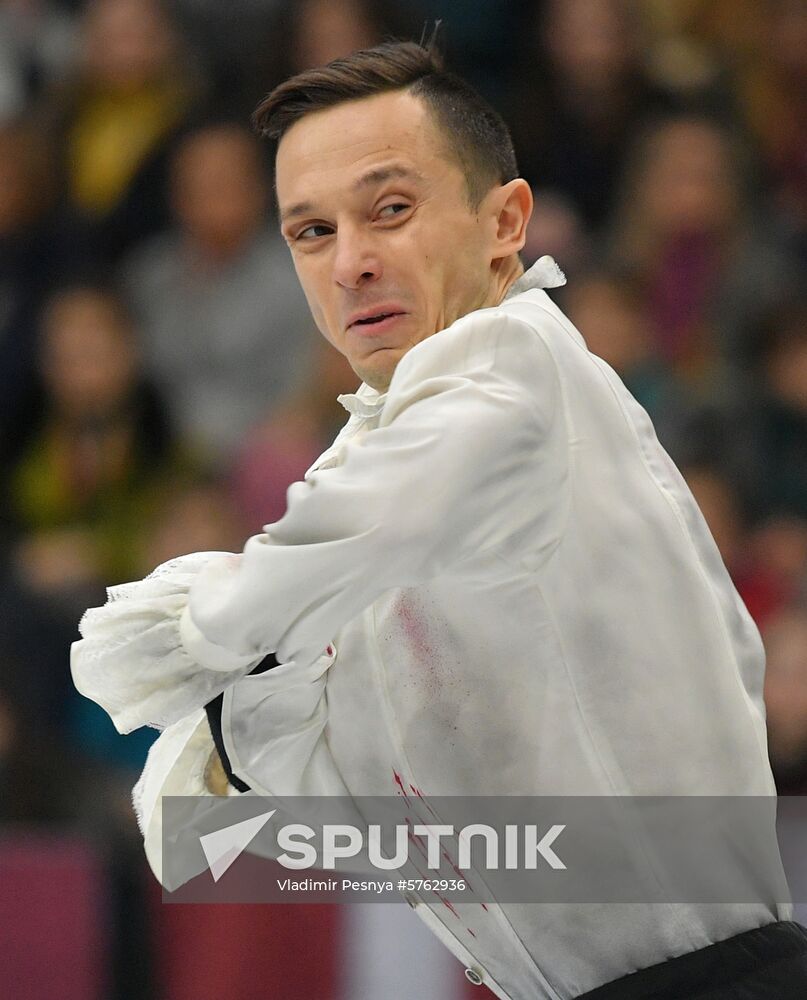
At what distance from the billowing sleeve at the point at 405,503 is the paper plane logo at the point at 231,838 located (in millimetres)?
477

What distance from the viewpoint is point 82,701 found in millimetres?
3891

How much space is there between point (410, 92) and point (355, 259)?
0.25 metres

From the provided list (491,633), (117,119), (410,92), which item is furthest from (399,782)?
(117,119)

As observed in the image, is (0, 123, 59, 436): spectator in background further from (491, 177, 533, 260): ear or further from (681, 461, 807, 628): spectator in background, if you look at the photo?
(491, 177, 533, 260): ear

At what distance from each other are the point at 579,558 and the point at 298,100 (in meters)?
0.70

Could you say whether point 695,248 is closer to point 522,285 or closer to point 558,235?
point 558,235

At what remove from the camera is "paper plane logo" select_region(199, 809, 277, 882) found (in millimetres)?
1980

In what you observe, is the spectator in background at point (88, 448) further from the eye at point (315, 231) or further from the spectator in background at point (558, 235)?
the eye at point (315, 231)

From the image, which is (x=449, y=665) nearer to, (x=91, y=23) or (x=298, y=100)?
(x=298, y=100)

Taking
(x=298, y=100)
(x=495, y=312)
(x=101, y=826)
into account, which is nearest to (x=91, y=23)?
(x=101, y=826)

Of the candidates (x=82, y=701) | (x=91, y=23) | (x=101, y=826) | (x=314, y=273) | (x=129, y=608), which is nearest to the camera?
(x=129, y=608)

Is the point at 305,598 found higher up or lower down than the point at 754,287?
higher up

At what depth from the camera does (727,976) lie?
5.60ft

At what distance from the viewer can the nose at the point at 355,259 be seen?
6.04 ft
